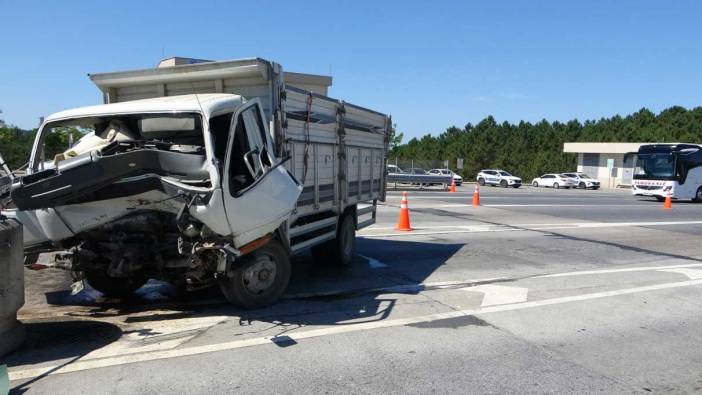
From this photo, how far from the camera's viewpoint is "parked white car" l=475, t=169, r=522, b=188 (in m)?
48.3

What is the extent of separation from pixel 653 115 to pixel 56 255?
81.1 m

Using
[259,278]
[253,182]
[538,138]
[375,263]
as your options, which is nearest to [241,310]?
[259,278]

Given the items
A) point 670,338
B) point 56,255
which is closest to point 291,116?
point 56,255

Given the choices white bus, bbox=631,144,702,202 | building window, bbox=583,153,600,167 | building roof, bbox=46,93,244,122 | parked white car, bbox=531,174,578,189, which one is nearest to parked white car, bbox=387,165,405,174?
white bus, bbox=631,144,702,202

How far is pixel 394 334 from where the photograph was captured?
5.41 m

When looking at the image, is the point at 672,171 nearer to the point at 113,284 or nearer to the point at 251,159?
the point at 251,159

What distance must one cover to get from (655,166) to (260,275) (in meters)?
30.1

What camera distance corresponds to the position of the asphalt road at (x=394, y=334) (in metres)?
4.25

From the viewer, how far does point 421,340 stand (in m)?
5.26

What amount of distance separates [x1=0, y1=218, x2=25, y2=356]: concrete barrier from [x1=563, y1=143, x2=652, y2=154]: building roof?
60.1 meters

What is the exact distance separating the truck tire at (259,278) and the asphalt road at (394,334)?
0.16 meters

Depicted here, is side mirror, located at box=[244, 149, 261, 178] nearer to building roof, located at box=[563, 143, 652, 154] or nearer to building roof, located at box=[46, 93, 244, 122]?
building roof, located at box=[46, 93, 244, 122]

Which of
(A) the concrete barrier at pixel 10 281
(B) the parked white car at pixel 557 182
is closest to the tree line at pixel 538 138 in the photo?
(B) the parked white car at pixel 557 182

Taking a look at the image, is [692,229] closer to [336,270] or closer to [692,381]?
[336,270]
